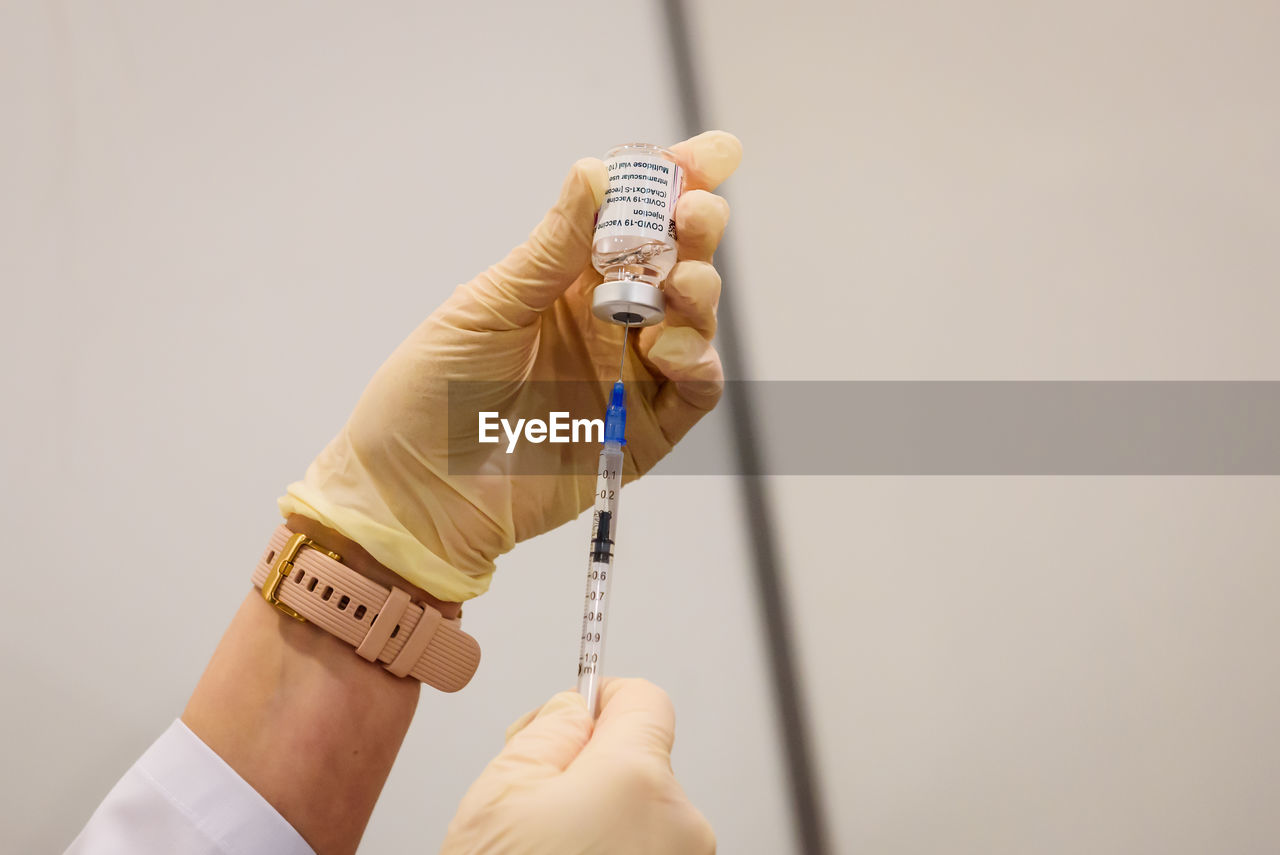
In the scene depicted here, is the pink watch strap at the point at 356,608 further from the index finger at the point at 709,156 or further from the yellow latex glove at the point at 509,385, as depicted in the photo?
the index finger at the point at 709,156

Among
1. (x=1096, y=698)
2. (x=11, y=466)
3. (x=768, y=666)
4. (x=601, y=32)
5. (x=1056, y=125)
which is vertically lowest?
(x=768, y=666)

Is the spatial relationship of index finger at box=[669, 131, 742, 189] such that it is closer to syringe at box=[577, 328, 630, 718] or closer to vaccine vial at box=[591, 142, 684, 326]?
vaccine vial at box=[591, 142, 684, 326]

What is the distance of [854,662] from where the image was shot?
38.8 inches

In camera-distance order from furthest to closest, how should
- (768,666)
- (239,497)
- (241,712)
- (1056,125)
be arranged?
(239,497), (768,666), (241,712), (1056,125)

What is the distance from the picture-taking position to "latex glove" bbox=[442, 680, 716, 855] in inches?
23.0

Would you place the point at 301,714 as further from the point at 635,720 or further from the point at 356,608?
the point at 635,720

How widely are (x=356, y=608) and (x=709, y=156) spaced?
63cm

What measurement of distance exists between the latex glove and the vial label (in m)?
0.44

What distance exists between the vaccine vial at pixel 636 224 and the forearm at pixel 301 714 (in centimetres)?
44

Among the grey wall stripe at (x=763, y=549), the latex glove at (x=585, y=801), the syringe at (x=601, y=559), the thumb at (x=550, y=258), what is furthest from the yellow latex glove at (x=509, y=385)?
the latex glove at (x=585, y=801)

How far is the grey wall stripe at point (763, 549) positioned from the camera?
1.04m

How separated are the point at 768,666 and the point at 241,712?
26.2 inches

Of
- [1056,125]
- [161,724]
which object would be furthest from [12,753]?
[1056,125]

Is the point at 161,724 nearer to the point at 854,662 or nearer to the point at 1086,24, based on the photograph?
the point at 854,662
